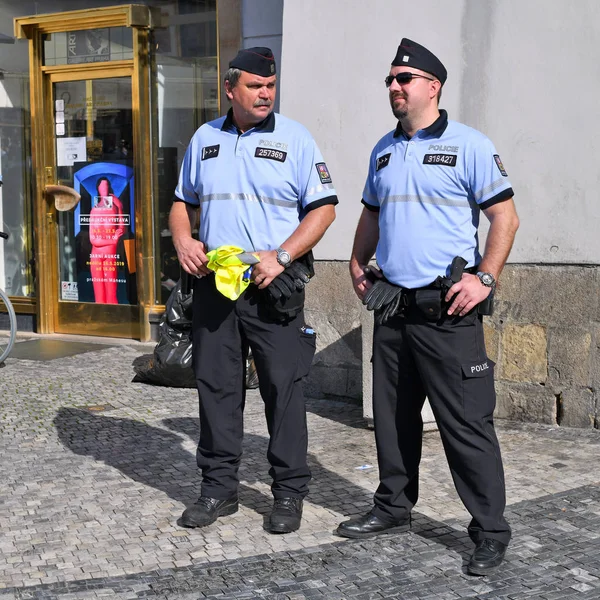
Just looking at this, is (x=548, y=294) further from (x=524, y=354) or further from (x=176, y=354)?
(x=176, y=354)

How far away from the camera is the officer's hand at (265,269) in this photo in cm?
418

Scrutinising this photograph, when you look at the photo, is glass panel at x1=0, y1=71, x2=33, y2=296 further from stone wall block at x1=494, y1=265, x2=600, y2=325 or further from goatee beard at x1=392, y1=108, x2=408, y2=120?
goatee beard at x1=392, y1=108, x2=408, y2=120

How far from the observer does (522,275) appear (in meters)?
6.19

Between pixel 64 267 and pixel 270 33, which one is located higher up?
pixel 270 33

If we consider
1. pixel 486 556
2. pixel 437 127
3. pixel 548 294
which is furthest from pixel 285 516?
pixel 548 294

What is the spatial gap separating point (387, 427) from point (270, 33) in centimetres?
460

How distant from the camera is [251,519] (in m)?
4.53

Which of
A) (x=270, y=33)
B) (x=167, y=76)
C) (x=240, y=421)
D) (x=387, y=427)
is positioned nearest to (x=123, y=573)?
(x=240, y=421)

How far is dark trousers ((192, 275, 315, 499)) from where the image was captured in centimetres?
435

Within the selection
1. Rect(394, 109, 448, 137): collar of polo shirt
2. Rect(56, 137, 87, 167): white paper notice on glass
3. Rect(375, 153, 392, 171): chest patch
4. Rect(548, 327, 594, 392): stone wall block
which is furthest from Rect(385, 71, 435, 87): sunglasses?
Rect(56, 137, 87, 167): white paper notice on glass

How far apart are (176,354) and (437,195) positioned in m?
3.91

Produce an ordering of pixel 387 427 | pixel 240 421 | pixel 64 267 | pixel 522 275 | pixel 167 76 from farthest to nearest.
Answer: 1. pixel 64 267
2. pixel 167 76
3. pixel 522 275
4. pixel 240 421
5. pixel 387 427

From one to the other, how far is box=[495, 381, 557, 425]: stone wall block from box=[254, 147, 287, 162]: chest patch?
2.66 metres

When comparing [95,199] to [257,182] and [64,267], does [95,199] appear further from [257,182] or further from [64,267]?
[257,182]
